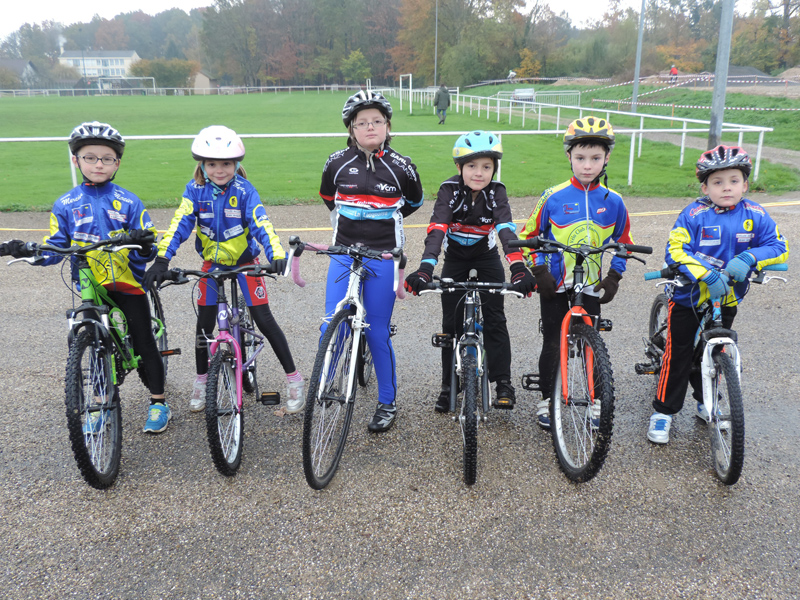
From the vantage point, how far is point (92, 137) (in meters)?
3.73

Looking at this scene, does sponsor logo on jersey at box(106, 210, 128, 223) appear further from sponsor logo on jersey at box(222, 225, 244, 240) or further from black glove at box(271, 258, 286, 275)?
black glove at box(271, 258, 286, 275)

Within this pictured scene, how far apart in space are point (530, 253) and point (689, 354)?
1173 mm

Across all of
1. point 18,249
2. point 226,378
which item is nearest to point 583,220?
point 226,378

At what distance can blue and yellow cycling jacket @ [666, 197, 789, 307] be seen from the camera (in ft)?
12.0

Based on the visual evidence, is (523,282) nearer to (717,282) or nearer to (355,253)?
(355,253)

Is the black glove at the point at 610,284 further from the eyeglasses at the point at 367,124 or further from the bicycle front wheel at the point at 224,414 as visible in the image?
the bicycle front wheel at the point at 224,414

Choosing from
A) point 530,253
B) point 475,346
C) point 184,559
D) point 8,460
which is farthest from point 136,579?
point 530,253

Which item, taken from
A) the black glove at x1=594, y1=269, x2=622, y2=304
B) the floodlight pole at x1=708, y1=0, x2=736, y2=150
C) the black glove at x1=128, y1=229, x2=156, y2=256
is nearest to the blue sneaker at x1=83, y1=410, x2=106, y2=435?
the black glove at x1=128, y1=229, x2=156, y2=256

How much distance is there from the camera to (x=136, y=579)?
283 centimetres

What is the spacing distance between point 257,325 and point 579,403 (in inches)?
84.7

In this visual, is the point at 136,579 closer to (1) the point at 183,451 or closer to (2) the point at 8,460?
(1) the point at 183,451

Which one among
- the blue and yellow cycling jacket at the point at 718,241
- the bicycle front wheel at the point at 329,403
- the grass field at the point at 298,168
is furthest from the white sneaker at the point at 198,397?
the grass field at the point at 298,168

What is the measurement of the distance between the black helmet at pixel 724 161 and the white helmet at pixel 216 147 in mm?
2762

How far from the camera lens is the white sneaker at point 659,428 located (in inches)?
156
